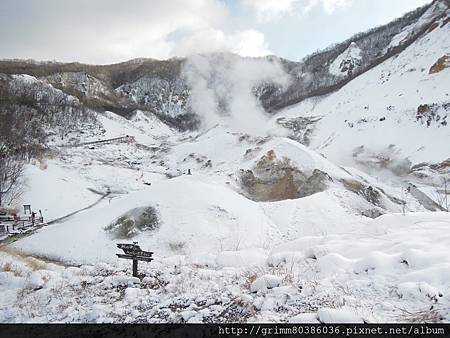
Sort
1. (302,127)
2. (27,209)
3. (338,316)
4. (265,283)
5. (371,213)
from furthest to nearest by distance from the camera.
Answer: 1. (302,127)
2. (27,209)
3. (371,213)
4. (265,283)
5. (338,316)

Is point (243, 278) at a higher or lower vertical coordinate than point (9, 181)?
lower

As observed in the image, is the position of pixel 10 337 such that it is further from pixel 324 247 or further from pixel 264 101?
pixel 264 101

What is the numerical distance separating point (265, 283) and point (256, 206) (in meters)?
16.5

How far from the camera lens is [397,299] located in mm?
4594

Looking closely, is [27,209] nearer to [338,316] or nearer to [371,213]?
[371,213]

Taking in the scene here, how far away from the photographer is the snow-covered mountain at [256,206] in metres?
5.30

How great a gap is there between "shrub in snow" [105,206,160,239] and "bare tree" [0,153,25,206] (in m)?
15.5

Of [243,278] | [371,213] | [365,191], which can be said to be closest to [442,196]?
[365,191]

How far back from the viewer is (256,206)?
21906mm

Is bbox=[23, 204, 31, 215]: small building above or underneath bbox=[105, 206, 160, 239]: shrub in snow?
above

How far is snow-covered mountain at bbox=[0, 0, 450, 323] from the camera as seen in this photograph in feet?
17.4

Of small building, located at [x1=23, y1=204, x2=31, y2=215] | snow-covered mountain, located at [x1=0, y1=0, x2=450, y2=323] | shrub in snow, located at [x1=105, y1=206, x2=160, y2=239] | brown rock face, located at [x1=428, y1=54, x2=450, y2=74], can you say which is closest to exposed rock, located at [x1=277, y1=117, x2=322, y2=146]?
snow-covered mountain, located at [x1=0, y1=0, x2=450, y2=323]

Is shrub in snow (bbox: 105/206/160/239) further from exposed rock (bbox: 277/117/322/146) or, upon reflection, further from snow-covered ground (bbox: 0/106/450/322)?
exposed rock (bbox: 277/117/322/146)

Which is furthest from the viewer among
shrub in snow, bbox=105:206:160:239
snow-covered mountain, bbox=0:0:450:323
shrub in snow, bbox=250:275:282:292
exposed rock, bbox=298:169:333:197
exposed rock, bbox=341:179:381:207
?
exposed rock, bbox=298:169:333:197
